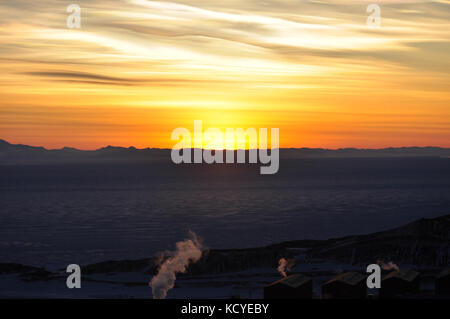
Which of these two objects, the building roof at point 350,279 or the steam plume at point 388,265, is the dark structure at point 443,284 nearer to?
the building roof at point 350,279

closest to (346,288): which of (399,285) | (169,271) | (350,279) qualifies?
(350,279)

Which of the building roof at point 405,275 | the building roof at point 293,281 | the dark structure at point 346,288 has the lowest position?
the dark structure at point 346,288

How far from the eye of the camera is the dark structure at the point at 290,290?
3662 cm

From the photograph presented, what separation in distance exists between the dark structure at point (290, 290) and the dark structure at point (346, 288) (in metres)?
1.80

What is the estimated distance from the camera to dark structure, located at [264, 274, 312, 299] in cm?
3662

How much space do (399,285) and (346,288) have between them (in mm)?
4263

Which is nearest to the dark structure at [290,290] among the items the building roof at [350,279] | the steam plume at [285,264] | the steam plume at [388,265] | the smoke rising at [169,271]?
the building roof at [350,279]

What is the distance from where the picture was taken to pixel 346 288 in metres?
37.8

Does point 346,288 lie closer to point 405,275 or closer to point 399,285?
point 399,285

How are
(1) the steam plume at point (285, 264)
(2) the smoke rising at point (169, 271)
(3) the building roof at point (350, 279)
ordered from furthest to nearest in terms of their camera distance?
(1) the steam plume at point (285, 264)
(2) the smoke rising at point (169, 271)
(3) the building roof at point (350, 279)

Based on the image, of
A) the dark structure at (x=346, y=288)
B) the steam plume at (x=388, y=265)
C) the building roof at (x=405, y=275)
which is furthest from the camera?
the steam plume at (x=388, y=265)

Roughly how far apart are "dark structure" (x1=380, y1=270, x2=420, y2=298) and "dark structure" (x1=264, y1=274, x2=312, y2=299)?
19.6ft
